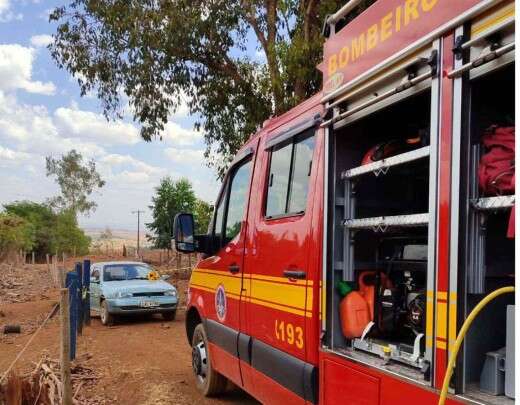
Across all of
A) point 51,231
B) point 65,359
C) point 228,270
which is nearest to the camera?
point 228,270

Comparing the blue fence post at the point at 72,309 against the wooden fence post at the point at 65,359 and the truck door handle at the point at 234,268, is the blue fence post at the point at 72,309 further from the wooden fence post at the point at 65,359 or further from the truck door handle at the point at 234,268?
the truck door handle at the point at 234,268

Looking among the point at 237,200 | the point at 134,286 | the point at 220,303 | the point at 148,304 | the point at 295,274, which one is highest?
the point at 237,200

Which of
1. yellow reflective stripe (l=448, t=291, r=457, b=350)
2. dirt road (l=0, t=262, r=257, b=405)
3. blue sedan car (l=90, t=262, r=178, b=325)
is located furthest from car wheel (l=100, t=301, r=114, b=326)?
yellow reflective stripe (l=448, t=291, r=457, b=350)

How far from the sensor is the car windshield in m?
14.2

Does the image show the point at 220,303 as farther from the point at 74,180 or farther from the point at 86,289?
the point at 74,180

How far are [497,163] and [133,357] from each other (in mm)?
7693

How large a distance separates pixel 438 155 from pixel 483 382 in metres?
0.92

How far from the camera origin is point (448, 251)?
230cm

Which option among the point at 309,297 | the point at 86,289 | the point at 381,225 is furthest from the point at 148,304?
the point at 381,225

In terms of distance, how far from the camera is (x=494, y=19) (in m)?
2.12

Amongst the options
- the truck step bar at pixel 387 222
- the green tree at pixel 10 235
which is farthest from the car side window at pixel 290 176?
the green tree at pixel 10 235

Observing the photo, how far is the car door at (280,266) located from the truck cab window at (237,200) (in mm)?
339

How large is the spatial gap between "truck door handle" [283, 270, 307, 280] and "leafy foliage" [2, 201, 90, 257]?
59.2 meters

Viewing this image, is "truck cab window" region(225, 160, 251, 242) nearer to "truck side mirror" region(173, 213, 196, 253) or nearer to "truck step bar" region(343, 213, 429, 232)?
"truck side mirror" region(173, 213, 196, 253)
